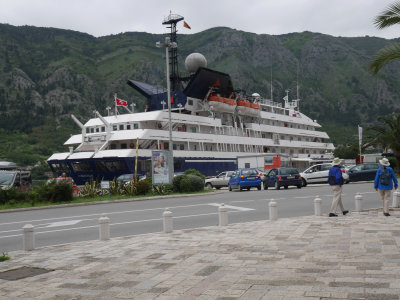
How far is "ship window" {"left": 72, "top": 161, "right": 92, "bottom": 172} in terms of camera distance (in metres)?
36.8

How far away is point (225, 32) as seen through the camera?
19138cm

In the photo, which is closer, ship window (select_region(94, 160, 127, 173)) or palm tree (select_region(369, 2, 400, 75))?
palm tree (select_region(369, 2, 400, 75))

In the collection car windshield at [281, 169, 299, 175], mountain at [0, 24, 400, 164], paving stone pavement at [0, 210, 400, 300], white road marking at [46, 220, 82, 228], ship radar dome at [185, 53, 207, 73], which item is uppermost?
mountain at [0, 24, 400, 164]

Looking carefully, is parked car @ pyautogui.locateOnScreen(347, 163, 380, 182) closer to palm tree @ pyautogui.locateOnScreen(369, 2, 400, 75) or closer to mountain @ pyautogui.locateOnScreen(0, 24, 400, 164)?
palm tree @ pyautogui.locateOnScreen(369, 2, 400, 75)

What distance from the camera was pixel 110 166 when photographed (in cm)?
3575

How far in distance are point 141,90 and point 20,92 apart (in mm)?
76696

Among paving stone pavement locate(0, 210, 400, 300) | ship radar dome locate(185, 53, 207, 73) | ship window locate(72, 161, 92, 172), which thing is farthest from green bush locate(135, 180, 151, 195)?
ship radar dome locate(185, 53, 207, 73)

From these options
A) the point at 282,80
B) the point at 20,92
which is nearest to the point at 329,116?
the point at 282,80

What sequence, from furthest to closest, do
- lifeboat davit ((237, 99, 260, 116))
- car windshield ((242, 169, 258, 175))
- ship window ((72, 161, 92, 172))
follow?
1. lifeboat davit ((237, 99, 260, 116))
2. ship window ((72, 161, 92, 172))
3. car windshield ((242, 169, 258, 175))

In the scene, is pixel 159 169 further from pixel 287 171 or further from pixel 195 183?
pixel 287 171

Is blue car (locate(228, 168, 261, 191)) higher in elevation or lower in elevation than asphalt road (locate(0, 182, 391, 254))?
higher

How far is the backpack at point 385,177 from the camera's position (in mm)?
11484

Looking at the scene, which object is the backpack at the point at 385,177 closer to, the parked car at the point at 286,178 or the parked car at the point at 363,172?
the parked car at the point at 286,178

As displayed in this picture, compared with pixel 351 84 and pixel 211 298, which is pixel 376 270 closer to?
pixel 211 298
